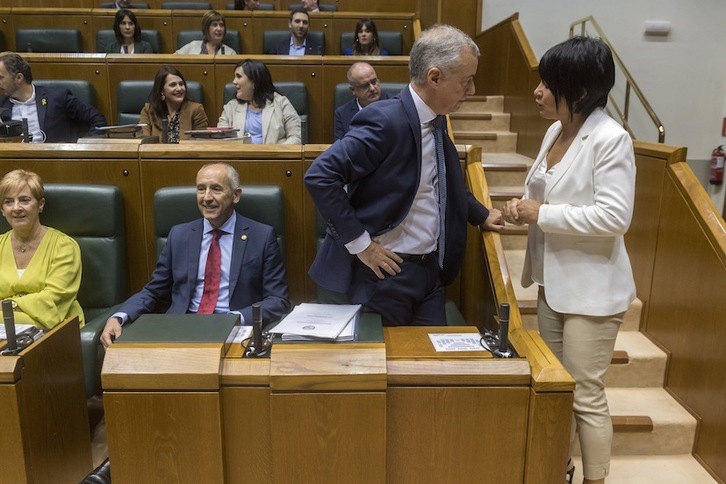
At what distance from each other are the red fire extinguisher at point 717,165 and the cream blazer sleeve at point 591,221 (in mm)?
4143

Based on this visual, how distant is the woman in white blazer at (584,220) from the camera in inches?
48.8

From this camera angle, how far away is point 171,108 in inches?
115

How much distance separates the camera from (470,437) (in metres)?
0.99

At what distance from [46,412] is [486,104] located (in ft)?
10.8

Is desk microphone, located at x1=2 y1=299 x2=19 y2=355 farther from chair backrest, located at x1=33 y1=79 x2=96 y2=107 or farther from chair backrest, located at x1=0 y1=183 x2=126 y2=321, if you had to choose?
chair backrest, located at x1=33 y1=79 x2=96 y2=107

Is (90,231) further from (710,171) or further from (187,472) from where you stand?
(710,171)

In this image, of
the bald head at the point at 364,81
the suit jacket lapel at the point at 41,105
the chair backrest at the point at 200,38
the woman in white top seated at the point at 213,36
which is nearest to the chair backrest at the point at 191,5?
the chair backrest at the point at 200,38

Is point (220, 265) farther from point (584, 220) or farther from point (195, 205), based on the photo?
point (584, 220)

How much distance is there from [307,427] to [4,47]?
4513 millimetres

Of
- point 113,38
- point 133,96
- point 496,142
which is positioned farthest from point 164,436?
point 113,38

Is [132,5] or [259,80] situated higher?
[132,5]

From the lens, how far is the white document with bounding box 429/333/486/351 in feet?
3.53

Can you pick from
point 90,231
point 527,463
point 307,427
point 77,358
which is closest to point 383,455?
point 307,427

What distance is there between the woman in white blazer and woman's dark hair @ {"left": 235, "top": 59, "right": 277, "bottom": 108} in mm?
1761
